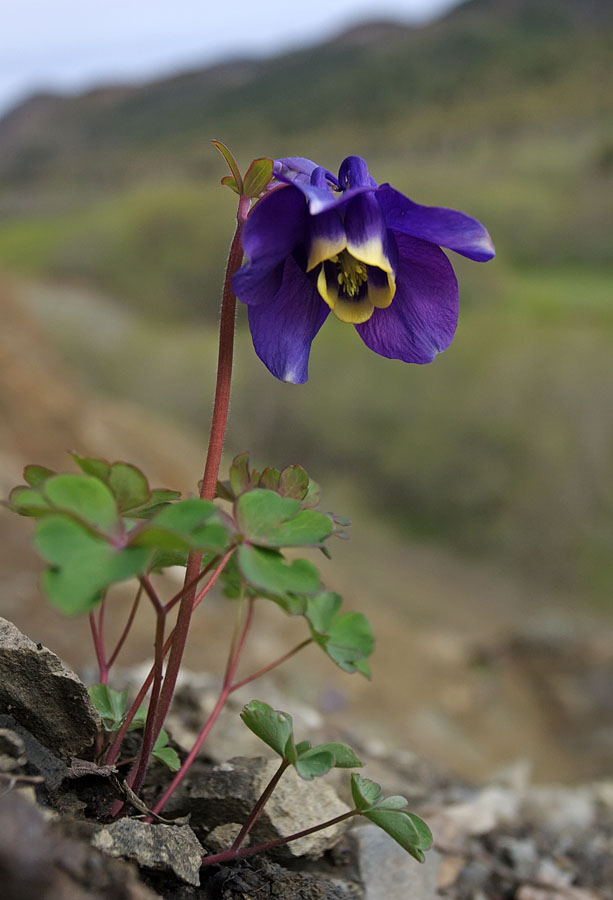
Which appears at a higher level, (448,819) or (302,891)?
(448,819)

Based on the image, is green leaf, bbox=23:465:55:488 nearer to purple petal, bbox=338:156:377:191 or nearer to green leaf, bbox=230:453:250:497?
green leaf, bbox=230:453:250:497

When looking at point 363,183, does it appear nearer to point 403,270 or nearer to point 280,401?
point 403,270

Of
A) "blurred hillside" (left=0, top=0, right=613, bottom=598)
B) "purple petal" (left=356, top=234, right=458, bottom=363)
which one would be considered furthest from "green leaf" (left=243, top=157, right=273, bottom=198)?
"blurred hillside" (left=0, top=0, right=613, bottom=598)

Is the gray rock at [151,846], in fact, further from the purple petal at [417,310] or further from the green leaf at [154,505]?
the purple petal at [417,310]

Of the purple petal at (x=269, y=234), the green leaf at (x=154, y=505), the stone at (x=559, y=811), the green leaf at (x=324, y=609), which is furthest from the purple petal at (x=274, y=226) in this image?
the stone at (x=559, y=811)

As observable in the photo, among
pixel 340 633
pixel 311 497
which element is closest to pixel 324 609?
Result: pixel 340 633

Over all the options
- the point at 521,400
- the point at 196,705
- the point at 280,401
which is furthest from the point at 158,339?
the point at 196,705

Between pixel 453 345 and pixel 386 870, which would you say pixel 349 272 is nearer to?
pixel 386 870
